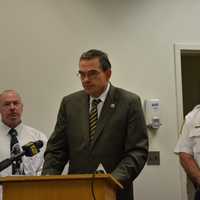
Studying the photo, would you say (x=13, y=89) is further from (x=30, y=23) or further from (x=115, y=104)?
(x=115, y=104)

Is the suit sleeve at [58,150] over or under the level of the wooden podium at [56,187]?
over

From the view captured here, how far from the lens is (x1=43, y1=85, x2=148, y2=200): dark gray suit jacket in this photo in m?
2.92

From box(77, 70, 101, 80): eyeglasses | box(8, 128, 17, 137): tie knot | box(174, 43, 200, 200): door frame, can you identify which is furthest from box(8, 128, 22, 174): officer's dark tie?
box(174, 43, 200, 200): door frame

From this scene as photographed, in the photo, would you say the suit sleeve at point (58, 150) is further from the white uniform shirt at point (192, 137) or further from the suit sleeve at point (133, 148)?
the white uniform shirt at point (192, 137)

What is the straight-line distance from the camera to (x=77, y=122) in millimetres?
3023

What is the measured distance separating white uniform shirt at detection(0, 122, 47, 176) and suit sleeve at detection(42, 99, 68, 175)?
2.33 ft

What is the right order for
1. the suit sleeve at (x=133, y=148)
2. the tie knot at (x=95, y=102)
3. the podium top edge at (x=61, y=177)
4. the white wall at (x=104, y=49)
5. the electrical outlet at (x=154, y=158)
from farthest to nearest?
the electrical outlet at (x=154, y=158) < the white wall at (x=104, y=49) < the tie knot at (x=95, y=102) < the suit sleeve at (x=133, y=148) < the podium top edge at (x=61, y=177)

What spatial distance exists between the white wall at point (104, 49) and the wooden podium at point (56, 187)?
2.17 m

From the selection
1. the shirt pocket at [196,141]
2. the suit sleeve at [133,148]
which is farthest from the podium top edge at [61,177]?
the shirt pocket at [196,141]

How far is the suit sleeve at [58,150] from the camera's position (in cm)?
300

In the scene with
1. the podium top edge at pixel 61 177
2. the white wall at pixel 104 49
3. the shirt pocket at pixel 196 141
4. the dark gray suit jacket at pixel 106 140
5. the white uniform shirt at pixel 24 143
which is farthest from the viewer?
the white wall at pixel 104 49

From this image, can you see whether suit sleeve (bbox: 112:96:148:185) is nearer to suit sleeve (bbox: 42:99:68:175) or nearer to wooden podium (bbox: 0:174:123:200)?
suit sleeve (bbox: 42:99:68:175)

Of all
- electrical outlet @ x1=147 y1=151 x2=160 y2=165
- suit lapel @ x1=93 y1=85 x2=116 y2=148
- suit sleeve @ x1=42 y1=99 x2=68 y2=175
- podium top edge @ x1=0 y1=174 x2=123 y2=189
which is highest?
suit lapel @ x1=93 y1=85 x2=116 y2=148

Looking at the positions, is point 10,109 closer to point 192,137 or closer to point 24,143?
point 24,143
